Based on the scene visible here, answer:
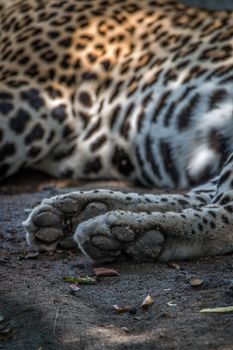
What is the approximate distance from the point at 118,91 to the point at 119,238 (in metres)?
1.88

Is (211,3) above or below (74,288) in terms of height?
above

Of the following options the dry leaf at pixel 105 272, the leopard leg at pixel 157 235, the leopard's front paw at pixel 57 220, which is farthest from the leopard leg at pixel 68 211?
the dry leaf at pixel 105 272

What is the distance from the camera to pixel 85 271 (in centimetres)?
263

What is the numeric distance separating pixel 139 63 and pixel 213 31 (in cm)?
41

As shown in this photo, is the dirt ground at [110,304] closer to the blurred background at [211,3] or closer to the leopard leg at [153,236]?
the leopard leg at [153,236]

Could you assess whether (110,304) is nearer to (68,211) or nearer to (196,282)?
(196,282)

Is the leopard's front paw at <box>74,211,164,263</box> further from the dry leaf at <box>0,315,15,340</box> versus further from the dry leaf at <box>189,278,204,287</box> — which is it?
the dry leaf at <box>0,315,15,340</box>

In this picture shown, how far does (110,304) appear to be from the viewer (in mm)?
2289

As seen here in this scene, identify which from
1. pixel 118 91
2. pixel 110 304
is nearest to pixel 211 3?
pixel 118 91

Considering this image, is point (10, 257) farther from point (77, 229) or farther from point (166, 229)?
point (166, 229)

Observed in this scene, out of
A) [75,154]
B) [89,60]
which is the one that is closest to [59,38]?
[89,60]

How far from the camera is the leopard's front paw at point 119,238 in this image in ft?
8.45

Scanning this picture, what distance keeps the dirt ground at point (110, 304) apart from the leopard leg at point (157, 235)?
0.04 m

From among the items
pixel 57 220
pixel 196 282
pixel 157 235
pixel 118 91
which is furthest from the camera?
pixel 118 91
